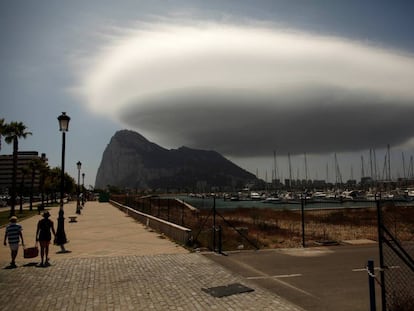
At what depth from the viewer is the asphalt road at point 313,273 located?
30.4 ft

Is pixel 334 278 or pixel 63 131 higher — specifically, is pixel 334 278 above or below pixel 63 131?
below

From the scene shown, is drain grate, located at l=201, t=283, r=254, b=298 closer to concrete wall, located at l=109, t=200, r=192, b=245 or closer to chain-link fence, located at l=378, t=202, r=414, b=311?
chain-link fence, located at l=378, t=202, r=414, b=311

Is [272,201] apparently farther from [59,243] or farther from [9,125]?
[59,243]

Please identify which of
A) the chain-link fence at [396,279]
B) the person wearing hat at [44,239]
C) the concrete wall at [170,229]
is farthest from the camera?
the concrete wall at [170,229]

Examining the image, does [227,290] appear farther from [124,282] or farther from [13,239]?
[13,239]

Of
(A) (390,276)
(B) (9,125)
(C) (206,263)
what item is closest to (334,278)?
(A) (390,276)

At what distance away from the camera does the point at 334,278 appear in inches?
453

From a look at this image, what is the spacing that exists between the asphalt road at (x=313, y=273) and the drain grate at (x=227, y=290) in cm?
72

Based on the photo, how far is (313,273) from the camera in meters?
12.2

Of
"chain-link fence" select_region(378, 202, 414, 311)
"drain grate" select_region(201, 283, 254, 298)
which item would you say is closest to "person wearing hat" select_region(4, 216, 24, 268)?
"drain grate" select_region(201, 283, 254, 298)

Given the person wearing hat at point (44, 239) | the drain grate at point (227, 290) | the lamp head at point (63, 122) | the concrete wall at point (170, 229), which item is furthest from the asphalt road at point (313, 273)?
the lamp head at point (63, 122)

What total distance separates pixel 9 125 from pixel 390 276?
43414 mm

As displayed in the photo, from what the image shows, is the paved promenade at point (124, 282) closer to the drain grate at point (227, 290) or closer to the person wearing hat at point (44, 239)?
the drain grate at point (227, 290)

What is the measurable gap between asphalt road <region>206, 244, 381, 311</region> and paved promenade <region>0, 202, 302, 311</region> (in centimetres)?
58
